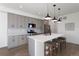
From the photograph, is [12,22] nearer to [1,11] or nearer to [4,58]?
[1,11]

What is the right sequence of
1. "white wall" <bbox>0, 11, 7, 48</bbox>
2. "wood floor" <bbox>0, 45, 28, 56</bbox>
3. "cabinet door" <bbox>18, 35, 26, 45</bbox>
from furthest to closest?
"cabinet door" <bbox>18, 35, 26, 45</bbox>, "white wall" <bbox>0, 11, 7, 48</bbox>, "wood floor" <bbox>0, 45, 28, 56</bbox>

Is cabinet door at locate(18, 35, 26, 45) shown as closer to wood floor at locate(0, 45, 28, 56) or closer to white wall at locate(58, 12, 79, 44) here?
wood floor at locate(0, 45, 28, 56)

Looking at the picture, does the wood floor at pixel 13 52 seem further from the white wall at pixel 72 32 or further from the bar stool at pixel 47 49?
the white wall at pixel 72 32

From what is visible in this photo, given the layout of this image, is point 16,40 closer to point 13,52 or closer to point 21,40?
point 21,40

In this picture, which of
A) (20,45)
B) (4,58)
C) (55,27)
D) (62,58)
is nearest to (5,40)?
(20,45)

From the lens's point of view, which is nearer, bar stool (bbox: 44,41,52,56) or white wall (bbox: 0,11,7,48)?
bar stool (bbox: 44,41,52,56)

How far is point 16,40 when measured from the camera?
6156 mm

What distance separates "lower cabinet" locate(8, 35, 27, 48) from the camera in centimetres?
573

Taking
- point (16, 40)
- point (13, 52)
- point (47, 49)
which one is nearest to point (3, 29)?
point (16, 40)

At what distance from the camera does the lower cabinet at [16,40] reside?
5730 millimetres

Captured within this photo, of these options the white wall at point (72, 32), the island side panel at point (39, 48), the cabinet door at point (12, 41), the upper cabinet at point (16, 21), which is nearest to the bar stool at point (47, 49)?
the island side panel at point (39, 48)

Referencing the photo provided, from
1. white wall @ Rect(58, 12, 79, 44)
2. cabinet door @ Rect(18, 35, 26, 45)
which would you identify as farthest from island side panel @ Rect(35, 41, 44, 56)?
white wall @ Rect(58, 12, 79, 44)

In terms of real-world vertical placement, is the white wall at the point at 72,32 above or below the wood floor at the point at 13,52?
above

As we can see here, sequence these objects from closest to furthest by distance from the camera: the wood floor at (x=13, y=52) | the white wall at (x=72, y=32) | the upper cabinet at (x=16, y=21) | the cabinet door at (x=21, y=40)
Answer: the wood floor at (x=13, y=52) → the upper cabinet at (x=16, y=21) → the cabinet door at (x=21, y=40) → the white wall at (x=72, y=32)
